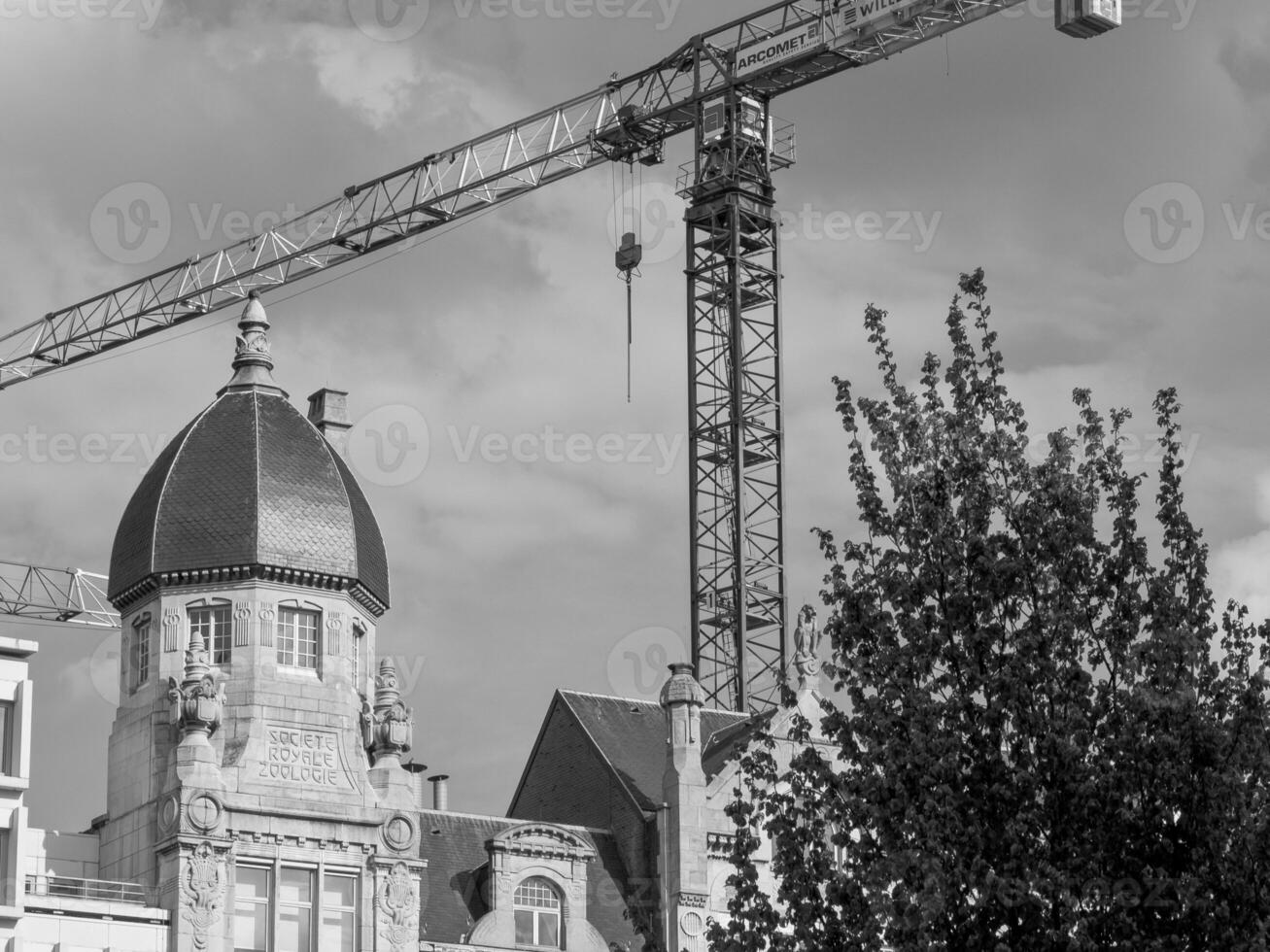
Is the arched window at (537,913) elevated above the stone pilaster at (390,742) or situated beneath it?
situated beneath

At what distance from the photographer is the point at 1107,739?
127 ft

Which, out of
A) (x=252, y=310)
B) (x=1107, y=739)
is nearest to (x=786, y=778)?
(x=1107, y=739)

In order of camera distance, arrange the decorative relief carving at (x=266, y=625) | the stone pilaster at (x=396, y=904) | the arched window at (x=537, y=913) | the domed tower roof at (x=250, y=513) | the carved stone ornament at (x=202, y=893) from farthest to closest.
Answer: the arched window at (x=537, y=913), the domed tower roof at (x=250, y=513), the decorative relief carving at (x=266, y=625), the stone pilaster at (x=396, y=904), the carved stone ornament at (x=202, y=893)

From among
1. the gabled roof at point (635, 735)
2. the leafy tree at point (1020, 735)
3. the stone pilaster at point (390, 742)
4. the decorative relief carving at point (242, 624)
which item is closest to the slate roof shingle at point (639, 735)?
the gabled roof at point (635, 735)

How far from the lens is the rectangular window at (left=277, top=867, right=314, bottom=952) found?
61.4m

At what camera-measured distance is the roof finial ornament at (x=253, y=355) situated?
6756 cm

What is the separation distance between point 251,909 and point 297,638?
22.3 ft

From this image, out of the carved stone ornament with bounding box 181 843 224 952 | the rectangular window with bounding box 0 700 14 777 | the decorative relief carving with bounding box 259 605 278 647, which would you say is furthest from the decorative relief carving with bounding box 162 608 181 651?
the carved stone ornament with bounding box 181 843 224 952

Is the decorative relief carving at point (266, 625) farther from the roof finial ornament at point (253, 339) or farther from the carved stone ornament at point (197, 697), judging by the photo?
the roof finial ornament at point (253, 339)

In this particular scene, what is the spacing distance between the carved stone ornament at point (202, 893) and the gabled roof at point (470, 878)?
223 inches

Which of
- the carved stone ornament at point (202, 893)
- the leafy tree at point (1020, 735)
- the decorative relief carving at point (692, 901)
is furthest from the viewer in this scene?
the decorative relief carving at point (692, 901)

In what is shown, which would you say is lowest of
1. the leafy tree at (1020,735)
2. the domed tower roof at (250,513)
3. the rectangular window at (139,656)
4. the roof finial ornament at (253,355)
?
the leafy tree at (1020,735)

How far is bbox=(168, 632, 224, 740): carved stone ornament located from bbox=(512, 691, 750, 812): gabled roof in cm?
1179

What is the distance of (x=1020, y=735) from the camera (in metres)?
39.1
